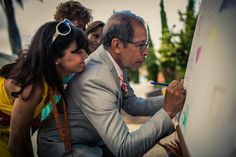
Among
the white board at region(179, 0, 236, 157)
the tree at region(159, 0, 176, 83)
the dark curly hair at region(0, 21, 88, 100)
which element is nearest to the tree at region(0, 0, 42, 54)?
the tree at region(159, 0, 176, 83)

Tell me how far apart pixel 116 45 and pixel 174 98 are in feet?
1.34

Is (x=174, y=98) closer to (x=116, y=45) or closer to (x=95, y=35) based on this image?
(x=116, y=45)

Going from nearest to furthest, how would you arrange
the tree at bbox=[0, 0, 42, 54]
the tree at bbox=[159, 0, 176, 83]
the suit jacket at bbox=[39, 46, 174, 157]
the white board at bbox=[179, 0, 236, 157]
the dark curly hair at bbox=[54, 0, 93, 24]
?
the white board at bbox=[179, 0, 236, 157] → the suit jacket at bbox=[39, 46, 174, 157] → the dark curly hair at bbox=[54, 0, 93, 24] → the tree at bbox=[0, 0, 42, 54] → the tree at bbox=[159, 0, 176, 83]

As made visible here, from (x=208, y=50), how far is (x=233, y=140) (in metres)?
0.37

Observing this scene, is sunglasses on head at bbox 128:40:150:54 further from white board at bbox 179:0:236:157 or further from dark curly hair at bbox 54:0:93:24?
dark curly hair at bbox 54:0:93:24

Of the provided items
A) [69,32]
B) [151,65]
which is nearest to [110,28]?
[69,32]

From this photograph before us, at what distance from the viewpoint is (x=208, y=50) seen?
1177 mm

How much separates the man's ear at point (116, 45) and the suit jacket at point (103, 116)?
5cm

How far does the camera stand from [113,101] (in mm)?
1495

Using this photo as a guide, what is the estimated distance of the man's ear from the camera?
1681 mm

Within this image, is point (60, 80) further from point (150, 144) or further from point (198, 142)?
point (198, 142)

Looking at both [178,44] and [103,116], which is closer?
[103,116]

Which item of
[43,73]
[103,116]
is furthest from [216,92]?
[43,73]

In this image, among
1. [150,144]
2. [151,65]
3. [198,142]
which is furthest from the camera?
[151,65]
